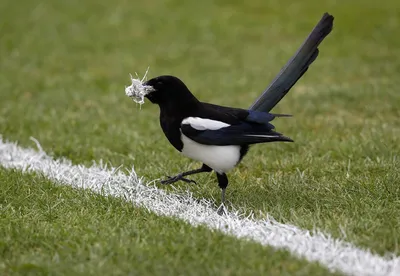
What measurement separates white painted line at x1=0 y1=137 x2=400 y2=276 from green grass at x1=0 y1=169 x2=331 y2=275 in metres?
0.18

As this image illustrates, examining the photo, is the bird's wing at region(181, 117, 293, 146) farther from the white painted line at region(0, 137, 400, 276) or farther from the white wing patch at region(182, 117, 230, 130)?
the white painted line at region(0, 137, 400, 276)

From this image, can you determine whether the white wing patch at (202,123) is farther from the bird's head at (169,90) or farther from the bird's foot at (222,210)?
the bird's foot at (222,210)

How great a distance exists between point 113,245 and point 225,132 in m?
1.24

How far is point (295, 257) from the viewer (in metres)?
3.84

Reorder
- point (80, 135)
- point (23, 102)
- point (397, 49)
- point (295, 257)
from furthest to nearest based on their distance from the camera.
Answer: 1. point (397, 49)
2. point (23, 102)
3. point (80, 135)
4. point (295, 257)

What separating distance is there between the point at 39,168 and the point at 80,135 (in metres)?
1.39

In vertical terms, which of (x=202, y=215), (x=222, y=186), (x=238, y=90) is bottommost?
(x=202, y=215)

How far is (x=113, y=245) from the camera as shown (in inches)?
160

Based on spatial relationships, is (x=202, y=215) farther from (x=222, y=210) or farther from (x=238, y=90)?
(x=238, y=90)

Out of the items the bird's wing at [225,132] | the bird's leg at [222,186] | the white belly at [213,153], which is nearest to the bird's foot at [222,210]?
the bird's leg at [222,186]

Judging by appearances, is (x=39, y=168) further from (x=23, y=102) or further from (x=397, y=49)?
(x=397, y=49)

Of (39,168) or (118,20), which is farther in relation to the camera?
(118,20)

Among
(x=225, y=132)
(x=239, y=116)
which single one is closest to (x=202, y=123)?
(x=225, y=132)

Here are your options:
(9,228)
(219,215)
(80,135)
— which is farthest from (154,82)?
(80,135)
